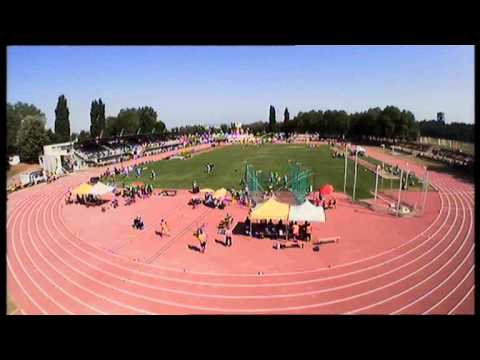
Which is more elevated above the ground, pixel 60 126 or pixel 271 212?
pixel 60 126

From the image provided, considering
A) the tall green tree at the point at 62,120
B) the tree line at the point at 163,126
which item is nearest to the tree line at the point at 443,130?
the tree line at the point at 163,126

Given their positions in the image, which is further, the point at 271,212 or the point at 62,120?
the point at 62,120

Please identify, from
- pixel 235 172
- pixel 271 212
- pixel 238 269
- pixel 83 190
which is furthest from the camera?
pixel 235 172

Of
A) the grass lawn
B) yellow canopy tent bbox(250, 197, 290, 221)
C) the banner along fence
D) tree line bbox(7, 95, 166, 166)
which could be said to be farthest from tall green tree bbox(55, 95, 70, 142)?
the banner along fence

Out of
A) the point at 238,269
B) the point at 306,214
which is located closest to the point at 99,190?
the point at 306,214

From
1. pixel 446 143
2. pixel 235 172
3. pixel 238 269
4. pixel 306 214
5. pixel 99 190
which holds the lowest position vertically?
pixel 238 269

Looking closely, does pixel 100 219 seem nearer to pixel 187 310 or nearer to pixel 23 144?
pixel 187 310

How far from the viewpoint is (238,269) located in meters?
11.1

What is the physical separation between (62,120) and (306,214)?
33676mm

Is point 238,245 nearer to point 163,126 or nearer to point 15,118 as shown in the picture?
point 15,118
